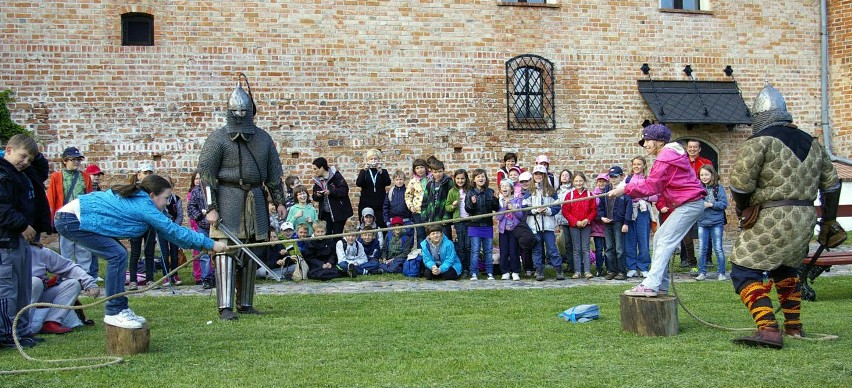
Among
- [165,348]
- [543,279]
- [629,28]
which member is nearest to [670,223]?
[165,348]

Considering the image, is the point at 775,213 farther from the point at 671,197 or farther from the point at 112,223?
the point at 112,223

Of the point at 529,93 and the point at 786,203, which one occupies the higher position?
the point at 529,93

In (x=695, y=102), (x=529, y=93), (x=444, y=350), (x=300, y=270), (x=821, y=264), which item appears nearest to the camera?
(x=444, y=350)

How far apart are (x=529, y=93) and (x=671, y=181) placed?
12024mm

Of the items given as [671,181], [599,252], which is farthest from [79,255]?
[671,181]

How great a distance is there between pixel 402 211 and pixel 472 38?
20.0 feet

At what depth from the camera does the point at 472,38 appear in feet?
63.1

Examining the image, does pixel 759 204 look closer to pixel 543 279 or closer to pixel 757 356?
pixel 757 356

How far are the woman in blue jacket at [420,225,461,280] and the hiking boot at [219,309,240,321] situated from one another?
14.5 feet

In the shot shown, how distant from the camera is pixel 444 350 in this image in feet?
22.9

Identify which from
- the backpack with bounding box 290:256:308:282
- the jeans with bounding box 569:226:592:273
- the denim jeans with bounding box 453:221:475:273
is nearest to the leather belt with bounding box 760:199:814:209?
the jeans with bounding box 569:226:592:273

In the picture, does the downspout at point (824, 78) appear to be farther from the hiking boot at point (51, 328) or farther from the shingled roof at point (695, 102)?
the hiking boot at point (51, 328)

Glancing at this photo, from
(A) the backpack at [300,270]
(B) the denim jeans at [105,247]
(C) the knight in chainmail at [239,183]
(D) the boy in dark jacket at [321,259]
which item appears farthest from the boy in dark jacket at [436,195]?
(B) the denim jeans at [105,247]

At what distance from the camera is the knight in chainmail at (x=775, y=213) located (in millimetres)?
7051
